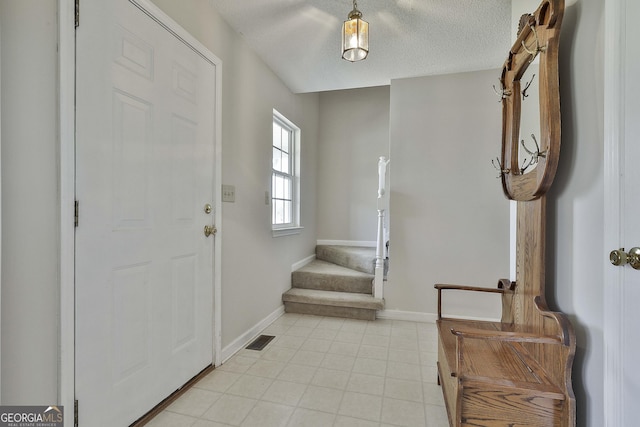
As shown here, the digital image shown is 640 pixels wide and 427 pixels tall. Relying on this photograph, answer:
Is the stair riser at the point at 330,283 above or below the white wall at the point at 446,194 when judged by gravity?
below

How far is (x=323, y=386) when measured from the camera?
6.05 ft

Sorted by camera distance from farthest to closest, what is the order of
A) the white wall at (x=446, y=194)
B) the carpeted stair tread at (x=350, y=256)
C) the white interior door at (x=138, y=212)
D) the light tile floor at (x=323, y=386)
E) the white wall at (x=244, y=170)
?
the carpeted stair tread at (x=350, y=256), the white wall at (x=446, y=194), the white wall at (x=244, y=170), the light tile floor at (x=323, y=386), the white interior door at (x=138, y=212)

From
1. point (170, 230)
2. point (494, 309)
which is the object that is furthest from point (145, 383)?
point (494, 309)

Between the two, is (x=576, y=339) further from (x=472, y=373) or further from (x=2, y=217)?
(x=2, y=217)

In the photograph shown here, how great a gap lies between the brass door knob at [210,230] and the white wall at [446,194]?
5.92 ft

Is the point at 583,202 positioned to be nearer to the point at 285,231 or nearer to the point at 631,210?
the point at 631,210

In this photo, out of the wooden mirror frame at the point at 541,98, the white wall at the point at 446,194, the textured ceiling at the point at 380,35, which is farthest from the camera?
the white wall at the point at 446,194

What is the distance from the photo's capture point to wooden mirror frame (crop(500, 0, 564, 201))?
1080mm

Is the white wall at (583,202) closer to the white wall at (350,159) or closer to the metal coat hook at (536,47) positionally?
the metal coat hook at (536,47)

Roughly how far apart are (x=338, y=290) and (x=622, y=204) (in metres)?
2.71

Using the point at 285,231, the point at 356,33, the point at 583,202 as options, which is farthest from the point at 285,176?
the point at 583,202

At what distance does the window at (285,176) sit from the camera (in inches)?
130

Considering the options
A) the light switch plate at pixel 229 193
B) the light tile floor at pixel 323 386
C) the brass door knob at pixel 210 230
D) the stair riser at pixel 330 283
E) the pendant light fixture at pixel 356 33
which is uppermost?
the pendant light fixture at pixel 356 33

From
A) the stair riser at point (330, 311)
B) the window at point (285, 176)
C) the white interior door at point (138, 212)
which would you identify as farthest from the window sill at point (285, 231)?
the white interior door at point (138, 212)
